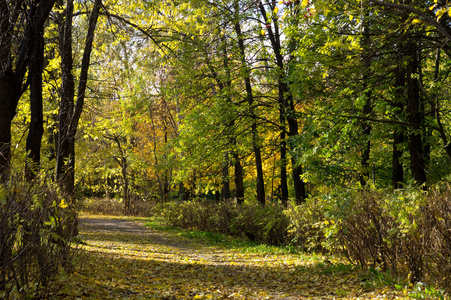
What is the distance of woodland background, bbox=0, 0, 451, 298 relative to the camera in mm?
4629

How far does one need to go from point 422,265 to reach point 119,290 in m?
4.17

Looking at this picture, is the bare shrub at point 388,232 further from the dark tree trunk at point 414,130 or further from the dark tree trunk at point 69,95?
the dark tree trunk at point 69,95

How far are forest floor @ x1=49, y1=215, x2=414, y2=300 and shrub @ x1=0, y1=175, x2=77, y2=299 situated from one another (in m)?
0.34

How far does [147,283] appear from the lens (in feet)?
19.3

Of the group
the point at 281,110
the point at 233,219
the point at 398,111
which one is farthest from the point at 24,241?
the point at 281,110

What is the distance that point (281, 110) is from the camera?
12.6m

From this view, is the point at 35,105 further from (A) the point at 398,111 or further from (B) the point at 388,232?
(A) the point at 398,111

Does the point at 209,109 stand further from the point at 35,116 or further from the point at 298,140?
the point at 35,116

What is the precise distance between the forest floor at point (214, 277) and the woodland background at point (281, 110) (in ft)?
1.61

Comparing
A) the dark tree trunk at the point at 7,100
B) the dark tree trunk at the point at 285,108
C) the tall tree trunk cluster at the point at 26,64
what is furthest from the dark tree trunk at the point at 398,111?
the dark tree trunk at the point at 7,100

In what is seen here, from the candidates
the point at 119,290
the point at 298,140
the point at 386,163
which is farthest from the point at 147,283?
the point at 386,163

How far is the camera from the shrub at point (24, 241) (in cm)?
293

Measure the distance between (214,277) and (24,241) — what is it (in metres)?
3.86

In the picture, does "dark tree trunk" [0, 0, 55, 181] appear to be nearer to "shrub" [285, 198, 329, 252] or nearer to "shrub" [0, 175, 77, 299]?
"shrub" [0, 175, 77, 299]
